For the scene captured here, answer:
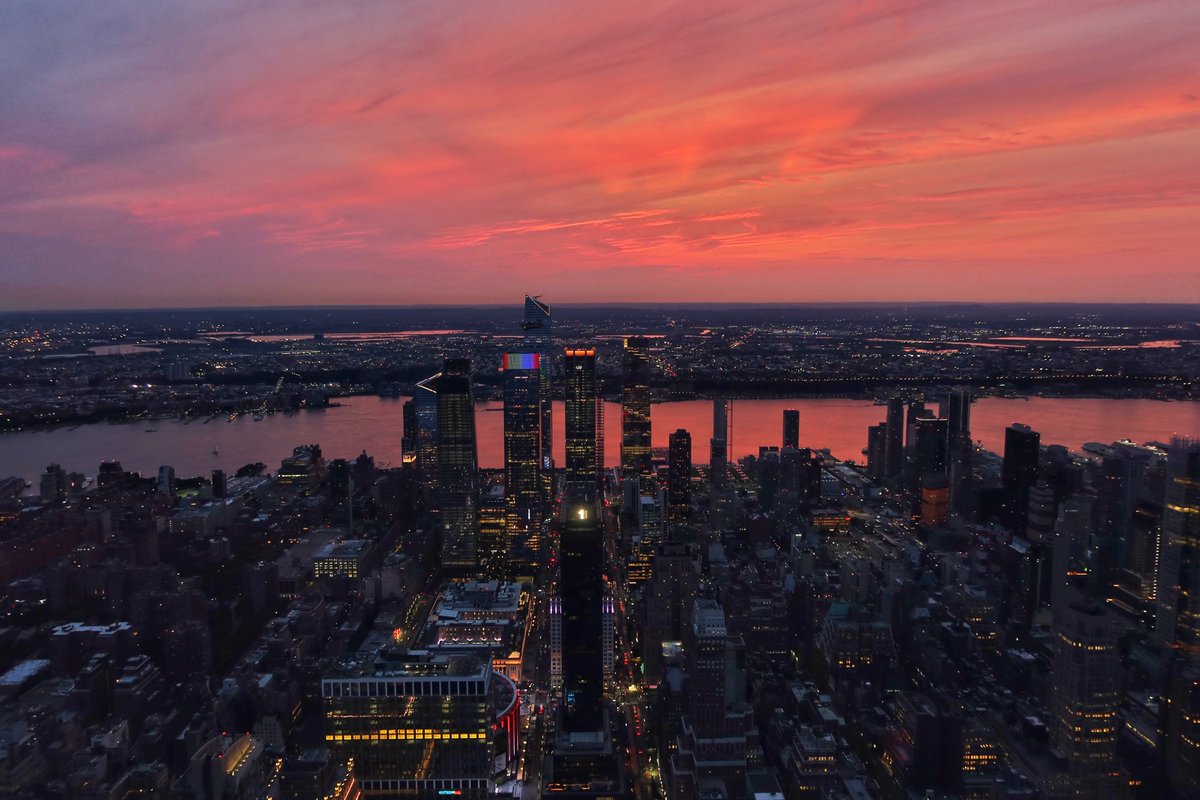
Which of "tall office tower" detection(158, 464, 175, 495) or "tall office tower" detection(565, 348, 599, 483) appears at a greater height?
"tall office tower" detection(565, 348, 599, 483)

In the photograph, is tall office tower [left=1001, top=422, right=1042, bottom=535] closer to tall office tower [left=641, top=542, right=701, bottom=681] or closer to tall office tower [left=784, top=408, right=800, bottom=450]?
tall office tower [left=784, top=408, right=800, bottom=450]

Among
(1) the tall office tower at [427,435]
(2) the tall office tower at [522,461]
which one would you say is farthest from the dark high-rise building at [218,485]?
(2) the tall office tower at [522,461]

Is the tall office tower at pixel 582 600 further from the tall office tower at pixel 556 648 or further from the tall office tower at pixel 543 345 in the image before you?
the tall office tower at pixel 543 345

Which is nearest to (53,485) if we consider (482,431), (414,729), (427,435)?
(427,435)

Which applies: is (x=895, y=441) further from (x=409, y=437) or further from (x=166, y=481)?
(x=166, y=481)

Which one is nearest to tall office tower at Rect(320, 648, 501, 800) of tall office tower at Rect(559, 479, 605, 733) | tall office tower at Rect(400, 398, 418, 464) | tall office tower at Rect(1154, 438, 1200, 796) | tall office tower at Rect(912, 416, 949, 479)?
tall office tower at Rect(559, 479, 605, 733)

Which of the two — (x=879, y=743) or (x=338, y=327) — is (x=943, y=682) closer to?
(x=879, y=743)
